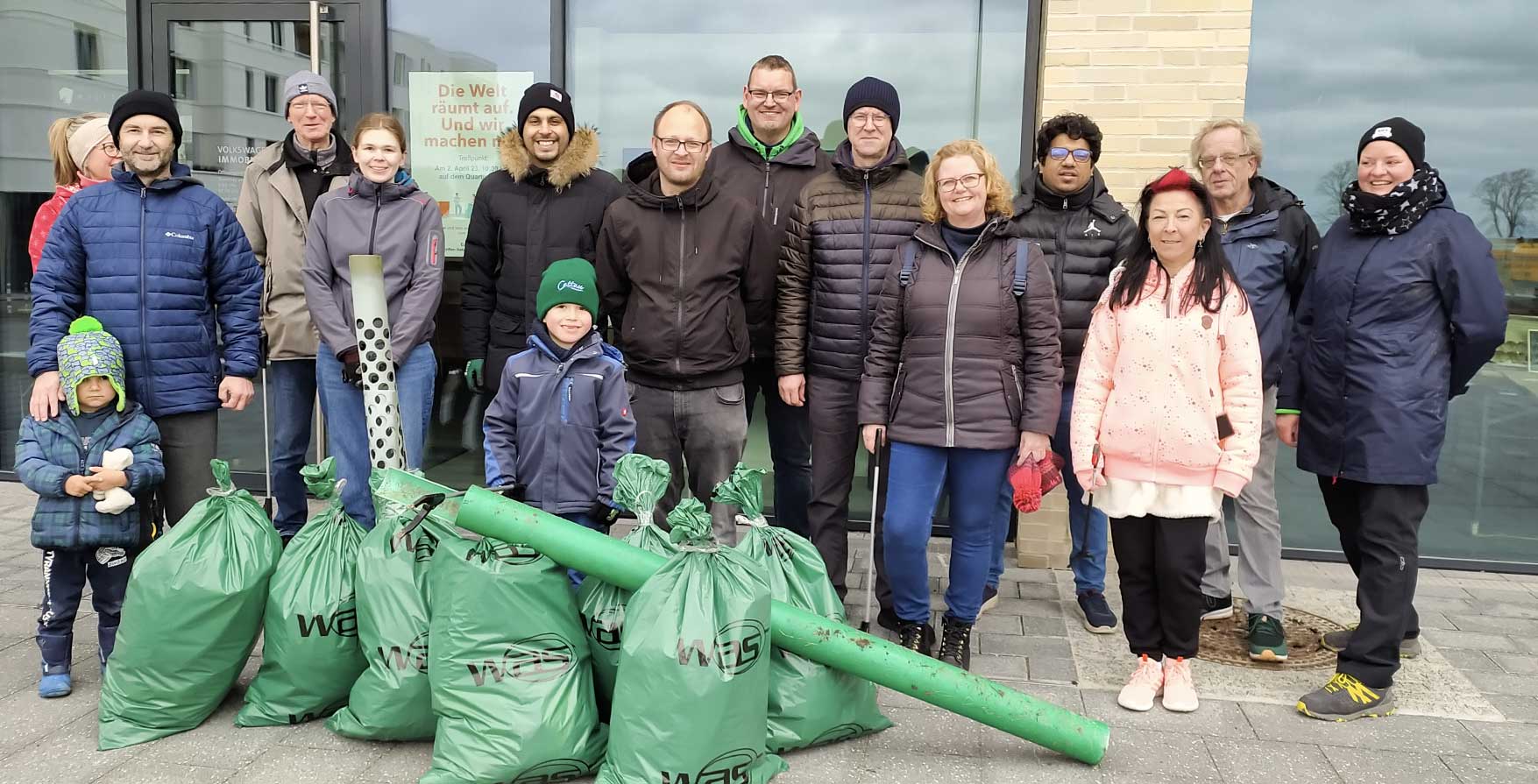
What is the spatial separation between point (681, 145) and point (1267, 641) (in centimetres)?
279

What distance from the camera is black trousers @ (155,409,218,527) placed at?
3.95 meters

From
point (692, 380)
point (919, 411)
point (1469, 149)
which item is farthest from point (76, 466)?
point (1469, 149)

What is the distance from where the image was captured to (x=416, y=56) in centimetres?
622

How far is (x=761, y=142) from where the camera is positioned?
15.1 ft

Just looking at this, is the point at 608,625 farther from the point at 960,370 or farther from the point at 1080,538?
the point at 1080,538

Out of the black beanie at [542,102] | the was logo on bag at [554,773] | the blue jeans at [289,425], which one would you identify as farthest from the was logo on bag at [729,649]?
the blue jeans at [289,425]

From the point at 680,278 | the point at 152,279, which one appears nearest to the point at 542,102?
the point at 680,278

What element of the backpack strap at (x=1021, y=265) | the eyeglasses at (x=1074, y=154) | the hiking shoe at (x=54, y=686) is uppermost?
the eyeglasses at (x=1074, y=154)

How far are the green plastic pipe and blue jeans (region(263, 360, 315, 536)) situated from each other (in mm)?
1757

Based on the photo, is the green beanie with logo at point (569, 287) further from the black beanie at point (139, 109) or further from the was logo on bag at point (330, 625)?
the black beanie at point (139, 109)

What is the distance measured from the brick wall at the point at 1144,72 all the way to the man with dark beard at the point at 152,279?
142 inches

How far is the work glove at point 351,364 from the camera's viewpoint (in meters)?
4.24

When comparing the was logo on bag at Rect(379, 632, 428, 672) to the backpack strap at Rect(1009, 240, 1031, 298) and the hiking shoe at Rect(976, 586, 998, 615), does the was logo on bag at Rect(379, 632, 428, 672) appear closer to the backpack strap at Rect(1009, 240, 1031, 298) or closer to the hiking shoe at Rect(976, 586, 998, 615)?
the backpack strap at Rect(1009, 240, 1031, 298)

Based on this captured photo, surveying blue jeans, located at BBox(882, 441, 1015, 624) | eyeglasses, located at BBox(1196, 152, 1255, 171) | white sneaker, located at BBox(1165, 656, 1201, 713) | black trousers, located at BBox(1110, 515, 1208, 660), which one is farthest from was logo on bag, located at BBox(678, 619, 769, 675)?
eyeglasses, located at BBox(1196, 152, 1255, 171)
